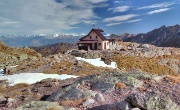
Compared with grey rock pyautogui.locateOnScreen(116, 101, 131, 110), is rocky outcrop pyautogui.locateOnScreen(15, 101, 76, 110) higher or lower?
lower

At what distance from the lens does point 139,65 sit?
257 ft

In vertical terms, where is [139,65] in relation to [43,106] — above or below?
below

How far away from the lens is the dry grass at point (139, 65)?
75550mm

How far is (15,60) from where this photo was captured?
240 feet

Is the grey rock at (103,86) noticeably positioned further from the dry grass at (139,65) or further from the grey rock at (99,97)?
the dry grass at (139,65)

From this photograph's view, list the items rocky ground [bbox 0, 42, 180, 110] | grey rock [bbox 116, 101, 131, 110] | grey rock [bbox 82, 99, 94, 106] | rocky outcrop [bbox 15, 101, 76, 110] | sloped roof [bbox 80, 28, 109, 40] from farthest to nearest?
Answer: sloped roof [bbox 80, 28, 109, 40] → grey rock [bbox 82, 99, 94, 106] → rocky outcrop [bbox 15, 101, 76, 110] → rocky ground [bbox 0, 42, 180, 110] → grey rock [bbox 116, 101, 131, 110]

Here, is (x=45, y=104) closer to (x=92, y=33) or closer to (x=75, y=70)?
(x=75, y=70)

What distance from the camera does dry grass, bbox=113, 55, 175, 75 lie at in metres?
75.6

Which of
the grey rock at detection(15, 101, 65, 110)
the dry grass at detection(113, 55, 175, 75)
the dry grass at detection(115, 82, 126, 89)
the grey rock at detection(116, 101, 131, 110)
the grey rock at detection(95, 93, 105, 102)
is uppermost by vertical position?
the dry grass at detection(115, 82, 126, 89)

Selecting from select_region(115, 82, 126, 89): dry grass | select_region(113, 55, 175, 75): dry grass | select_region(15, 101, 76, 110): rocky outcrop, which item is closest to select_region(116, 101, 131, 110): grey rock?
select_region(15, 101, 76, 110): rocky outcrop

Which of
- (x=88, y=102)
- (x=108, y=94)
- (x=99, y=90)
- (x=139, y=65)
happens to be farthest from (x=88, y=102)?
(x=139, y=65)

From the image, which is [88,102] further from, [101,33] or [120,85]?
[101,33]

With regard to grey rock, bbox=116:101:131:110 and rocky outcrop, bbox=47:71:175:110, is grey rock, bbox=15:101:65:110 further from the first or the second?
grey rock, bbox=116:101:131:110

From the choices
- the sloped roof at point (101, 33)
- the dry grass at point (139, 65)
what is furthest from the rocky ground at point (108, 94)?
the sloped roof at point (101, 33)
